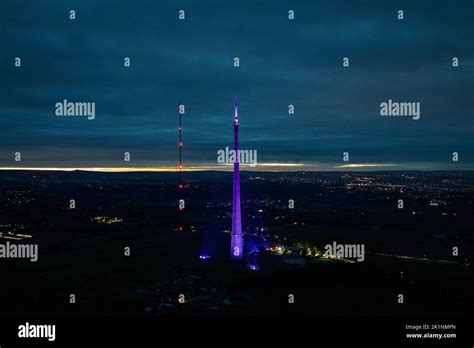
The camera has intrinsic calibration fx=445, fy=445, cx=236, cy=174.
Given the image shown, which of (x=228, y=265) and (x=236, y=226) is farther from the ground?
(x=236, y=226)

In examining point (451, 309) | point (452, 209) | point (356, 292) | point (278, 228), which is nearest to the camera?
point (451, 309)

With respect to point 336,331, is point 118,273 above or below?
below

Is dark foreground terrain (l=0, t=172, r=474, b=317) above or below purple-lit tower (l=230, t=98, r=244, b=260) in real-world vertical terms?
below

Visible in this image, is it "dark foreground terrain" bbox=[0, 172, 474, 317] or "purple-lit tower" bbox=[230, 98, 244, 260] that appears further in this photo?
"purple-lit tower" bbox=[230, 98, 244, 260]

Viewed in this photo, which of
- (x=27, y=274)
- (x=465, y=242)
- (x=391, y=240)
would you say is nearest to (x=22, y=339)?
(x=27, y=274)

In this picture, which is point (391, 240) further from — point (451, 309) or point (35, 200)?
point (35, 200)

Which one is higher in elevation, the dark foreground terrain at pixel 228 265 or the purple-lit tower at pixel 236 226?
the purple-lit tower at pixel 236 226

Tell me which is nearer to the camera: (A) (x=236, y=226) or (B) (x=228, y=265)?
(B) (x=228, y=265)

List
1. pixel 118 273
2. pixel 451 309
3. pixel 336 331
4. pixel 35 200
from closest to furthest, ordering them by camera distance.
Answer: pixel 336 331, pixel 451 309, pixel 118 273, pixel 35 200

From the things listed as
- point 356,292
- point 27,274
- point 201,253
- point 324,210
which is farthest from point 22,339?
point 324,210

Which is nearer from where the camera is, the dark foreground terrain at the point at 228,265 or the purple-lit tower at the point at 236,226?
the dark foreground terrain at the point at 228,265

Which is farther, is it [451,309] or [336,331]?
[451,309]
